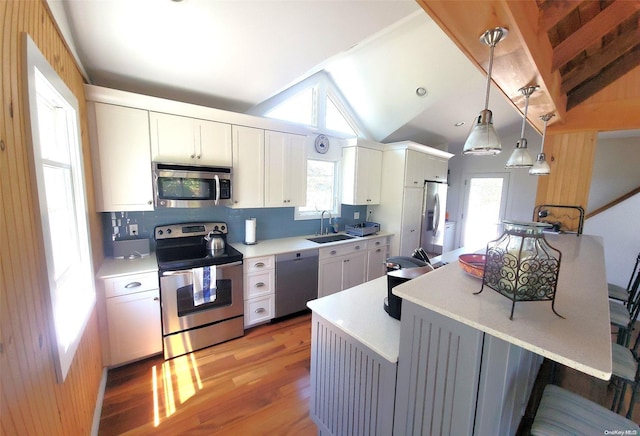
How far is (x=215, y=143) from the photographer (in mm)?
2539

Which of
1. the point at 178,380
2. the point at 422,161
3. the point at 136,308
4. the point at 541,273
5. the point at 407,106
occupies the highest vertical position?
the point at 407,106

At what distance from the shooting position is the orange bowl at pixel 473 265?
3.90 ft

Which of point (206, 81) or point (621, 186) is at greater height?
point (206, 81)

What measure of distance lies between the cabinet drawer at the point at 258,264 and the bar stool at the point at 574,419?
2.22m

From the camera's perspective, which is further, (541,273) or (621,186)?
(621,186)

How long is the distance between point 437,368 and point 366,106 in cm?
366

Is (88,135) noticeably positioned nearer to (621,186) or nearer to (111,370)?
(111,370)

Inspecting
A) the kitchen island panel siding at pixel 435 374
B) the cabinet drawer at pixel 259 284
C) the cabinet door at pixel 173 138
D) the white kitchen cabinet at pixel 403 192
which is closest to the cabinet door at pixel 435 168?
the white kitchen cabinet at pixel 403 192

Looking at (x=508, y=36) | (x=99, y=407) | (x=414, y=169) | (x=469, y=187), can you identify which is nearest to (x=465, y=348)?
(x=508, y=36)

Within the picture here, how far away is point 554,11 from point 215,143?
255 cm

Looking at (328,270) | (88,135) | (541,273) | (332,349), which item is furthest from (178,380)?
(541,273)

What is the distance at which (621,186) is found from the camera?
13.7 feet

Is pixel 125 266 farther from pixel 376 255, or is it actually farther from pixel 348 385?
pixel 376 255

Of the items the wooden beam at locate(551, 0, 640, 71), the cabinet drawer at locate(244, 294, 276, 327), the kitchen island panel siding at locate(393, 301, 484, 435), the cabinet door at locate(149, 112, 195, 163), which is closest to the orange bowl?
the kitchen island panel siding at locate(393, 301, 484, 435)
